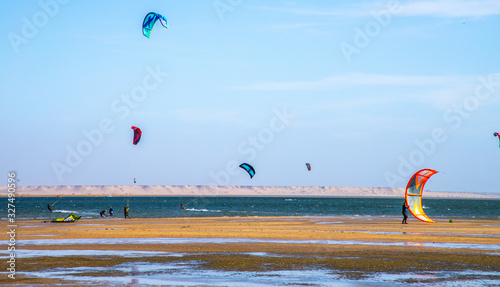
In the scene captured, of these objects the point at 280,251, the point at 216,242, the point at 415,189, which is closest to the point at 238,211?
the point at 415,189

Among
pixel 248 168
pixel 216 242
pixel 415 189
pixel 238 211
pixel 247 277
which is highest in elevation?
pixel 248 168

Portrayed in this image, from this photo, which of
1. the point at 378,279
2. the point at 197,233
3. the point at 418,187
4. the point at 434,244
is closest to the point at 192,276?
the point at 378,279

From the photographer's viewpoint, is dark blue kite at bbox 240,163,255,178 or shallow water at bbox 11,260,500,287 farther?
dark blue kite at bbox 240,163,255,178

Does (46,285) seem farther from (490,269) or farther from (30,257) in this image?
(490,269)

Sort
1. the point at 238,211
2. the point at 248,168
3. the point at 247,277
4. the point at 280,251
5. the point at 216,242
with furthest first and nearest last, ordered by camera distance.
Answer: the point at 238,211 < the point at 248,168 < the point at 216,242 < the point at 280,251 < the point at 247,277

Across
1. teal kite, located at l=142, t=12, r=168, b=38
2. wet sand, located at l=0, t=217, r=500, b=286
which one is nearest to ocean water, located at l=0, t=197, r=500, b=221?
teal kite, located at l=142, t=12, r=168, b=38

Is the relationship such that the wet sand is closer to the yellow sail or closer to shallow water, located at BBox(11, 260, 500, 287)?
shallow water, located at BBox(11, 260, 500, 287)

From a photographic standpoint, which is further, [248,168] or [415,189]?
[248,168]

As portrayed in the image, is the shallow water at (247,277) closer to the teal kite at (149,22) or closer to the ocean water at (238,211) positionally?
the teal kite at (149,22)

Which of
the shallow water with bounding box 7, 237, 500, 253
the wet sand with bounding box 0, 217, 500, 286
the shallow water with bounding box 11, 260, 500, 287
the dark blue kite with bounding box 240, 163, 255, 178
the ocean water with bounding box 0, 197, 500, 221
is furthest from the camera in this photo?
the ocean water with bounding box 0, 197, 500, 221

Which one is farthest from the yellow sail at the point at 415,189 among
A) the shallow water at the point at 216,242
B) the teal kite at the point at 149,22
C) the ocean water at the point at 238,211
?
the teal kite at the point at 149,22

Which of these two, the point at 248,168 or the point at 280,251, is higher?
the point at 248,168

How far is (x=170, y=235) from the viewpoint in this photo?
86.2 ft

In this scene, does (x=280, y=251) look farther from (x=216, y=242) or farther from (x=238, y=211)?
(x=238, y=211)
